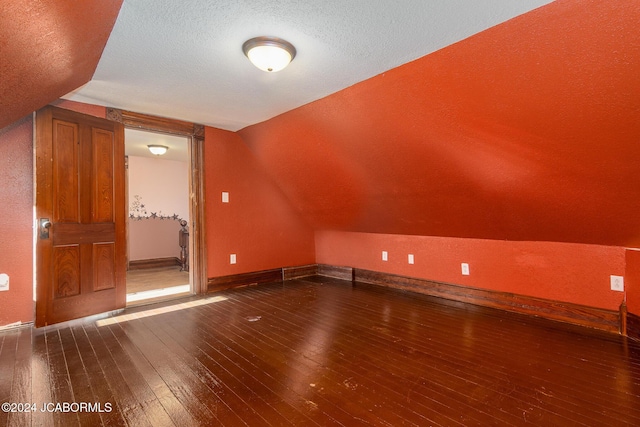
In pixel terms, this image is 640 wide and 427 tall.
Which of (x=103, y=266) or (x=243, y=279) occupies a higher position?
(x=103, y=266)

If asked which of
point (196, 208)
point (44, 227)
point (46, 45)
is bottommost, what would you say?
point (44, 227)

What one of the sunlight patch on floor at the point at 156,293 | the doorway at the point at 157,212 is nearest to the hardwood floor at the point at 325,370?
the sunlight patch on floor at the point at 156,293

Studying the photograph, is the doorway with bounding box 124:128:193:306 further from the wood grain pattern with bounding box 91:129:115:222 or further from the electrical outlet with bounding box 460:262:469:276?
the electrical outlet with bounding box 460:262:469:276

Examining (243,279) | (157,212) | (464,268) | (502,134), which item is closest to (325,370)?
(502,134)

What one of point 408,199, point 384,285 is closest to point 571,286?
point 408,199

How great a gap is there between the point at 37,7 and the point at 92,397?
1.89m

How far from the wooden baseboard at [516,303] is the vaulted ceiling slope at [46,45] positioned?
3693mm

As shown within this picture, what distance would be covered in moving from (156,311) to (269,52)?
2.72m

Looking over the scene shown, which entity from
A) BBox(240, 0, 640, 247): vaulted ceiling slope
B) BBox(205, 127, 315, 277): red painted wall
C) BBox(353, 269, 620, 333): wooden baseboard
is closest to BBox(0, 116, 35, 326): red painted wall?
BBox(205, 127, 315, 277): red painted wall

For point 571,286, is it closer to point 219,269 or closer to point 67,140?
point 219,269

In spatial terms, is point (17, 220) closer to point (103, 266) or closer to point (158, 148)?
point (103, 266)

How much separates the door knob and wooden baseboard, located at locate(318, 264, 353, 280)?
3.40 metres

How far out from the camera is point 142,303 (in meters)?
3.54

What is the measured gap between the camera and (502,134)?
2219 mm
